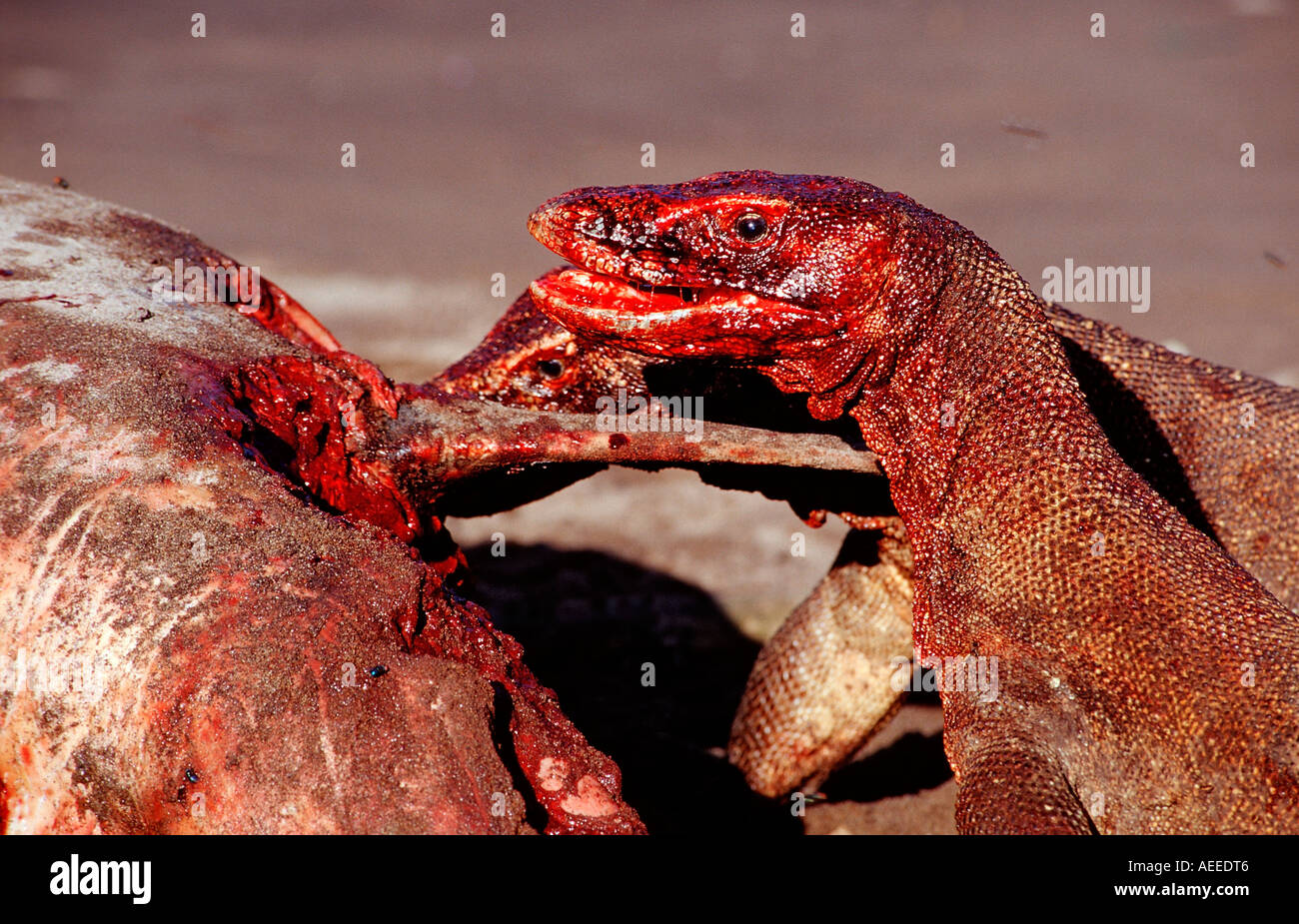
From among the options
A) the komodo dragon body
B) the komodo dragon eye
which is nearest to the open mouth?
the komodo dragon eye

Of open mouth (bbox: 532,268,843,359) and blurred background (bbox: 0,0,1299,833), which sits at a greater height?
blurred background (bbox: 0,0,1299,833)

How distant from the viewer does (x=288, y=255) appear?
12828 mm

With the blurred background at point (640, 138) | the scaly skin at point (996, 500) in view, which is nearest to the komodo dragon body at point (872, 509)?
the scaly skin at point (996, 500)

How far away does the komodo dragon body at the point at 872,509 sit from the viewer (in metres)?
4.58

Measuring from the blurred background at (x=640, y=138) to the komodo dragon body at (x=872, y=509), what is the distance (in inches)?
83.3

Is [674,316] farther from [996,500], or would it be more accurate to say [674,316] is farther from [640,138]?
[640,138]

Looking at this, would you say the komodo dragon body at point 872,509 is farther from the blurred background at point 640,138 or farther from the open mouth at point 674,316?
the blurred background at point 640,138

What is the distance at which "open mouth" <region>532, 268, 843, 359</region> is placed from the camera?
3471mm

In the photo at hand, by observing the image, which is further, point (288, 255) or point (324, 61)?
point (324, 61)

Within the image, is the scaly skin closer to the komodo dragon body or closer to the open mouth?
the open mouth
